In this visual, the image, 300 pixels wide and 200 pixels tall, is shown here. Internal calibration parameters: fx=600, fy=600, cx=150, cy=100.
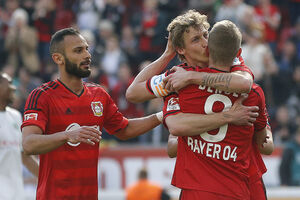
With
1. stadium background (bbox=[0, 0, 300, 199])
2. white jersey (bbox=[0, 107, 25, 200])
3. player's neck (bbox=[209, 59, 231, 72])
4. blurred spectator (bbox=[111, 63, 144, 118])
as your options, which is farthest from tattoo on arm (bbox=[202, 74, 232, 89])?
blurred spectator (bbox=[111, 63, 144, 118])

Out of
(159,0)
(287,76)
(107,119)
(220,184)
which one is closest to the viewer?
(220,184)

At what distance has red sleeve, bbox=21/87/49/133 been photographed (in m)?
5.58

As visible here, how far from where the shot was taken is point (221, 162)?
197 inches

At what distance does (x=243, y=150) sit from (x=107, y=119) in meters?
1.69

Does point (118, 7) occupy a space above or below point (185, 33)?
above

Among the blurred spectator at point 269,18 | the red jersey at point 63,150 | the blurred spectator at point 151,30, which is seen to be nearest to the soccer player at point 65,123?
the red jersey at point 63,150

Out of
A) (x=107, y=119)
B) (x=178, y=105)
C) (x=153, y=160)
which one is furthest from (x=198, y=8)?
(x=178, y=105)

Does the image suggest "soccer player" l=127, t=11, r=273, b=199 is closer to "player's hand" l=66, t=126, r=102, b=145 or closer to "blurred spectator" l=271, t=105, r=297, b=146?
"player's hand" l=66, t=126, r=102, b=145

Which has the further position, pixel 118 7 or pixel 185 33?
pixel 118 7

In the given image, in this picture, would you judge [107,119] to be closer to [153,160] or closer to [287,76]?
[153,160]

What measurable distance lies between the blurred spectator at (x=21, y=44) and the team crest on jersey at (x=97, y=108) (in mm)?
9496

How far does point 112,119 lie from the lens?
6.26 meters

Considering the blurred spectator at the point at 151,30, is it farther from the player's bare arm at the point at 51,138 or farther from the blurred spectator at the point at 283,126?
the player's bare arm at the point at 51,138

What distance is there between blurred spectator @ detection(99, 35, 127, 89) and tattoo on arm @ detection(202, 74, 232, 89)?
378 inches
